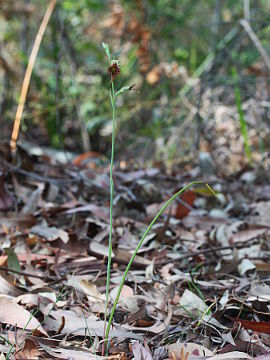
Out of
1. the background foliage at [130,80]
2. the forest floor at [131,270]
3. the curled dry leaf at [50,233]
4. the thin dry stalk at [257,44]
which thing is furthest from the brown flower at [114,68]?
the background foliage at [130,80]

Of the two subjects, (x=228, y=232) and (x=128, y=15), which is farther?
(x=128, y=15)

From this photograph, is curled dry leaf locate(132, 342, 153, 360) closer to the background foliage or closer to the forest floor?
the forest floor

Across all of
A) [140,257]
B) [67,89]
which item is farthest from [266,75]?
[140,257]

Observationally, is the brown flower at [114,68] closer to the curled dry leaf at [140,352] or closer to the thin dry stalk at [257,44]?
the curled dry leaf at [140,352]

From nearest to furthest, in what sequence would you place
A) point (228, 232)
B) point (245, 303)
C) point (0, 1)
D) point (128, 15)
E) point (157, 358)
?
point (157, 358), point (245, 303), point (228, 232), point (0, 1), point (128, 15)

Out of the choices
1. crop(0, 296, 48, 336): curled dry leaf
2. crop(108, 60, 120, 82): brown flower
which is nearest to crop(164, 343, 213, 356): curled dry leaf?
crop(0, 296, 48, 336): curled dry leaf

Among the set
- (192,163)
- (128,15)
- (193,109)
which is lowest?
(192,163)

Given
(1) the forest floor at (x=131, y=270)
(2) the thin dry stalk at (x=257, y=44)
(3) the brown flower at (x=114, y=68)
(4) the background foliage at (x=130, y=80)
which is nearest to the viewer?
(3) the brown flower at (x=114, y=68)

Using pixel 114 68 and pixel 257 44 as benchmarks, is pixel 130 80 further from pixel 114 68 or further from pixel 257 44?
pixel 114 68

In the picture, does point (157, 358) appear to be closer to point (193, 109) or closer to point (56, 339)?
point (56, 339)
